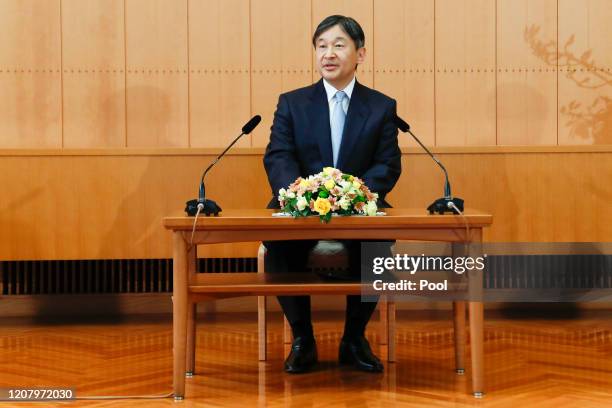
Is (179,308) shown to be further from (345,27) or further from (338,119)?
(345,27)

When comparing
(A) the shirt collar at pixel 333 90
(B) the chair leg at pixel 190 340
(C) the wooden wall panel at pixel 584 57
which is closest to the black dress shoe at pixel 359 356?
(B) the chair leg at pixel 190 340

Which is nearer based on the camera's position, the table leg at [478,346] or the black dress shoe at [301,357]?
the table leg at [478,346]

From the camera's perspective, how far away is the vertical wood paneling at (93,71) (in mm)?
5289

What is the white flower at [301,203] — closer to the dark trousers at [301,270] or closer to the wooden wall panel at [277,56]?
the dark trousers at [301,270]

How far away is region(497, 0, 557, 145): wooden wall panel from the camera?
211 inches

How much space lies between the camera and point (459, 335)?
3426 mm

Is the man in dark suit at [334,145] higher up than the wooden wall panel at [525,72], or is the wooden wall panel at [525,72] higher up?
the wooden wall panel at [525,72]

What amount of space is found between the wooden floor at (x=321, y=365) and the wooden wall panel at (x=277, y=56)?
1.41m

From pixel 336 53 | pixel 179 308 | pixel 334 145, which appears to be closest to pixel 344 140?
pixel 334 145

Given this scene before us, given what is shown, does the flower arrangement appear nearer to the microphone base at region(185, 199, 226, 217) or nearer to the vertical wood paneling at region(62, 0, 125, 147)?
the microphone base at region(185, 199, 226, 217)

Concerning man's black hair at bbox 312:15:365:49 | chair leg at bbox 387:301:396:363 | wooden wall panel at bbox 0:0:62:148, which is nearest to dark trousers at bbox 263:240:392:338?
chair leg at bbox 387:301:396:363

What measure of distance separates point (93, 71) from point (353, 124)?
2.20 metres

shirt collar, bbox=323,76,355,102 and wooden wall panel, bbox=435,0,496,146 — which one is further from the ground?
wooden wall panel, bbox=435,0,496,146

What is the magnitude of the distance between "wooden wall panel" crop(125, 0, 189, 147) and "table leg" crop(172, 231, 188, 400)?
2.44 metres
